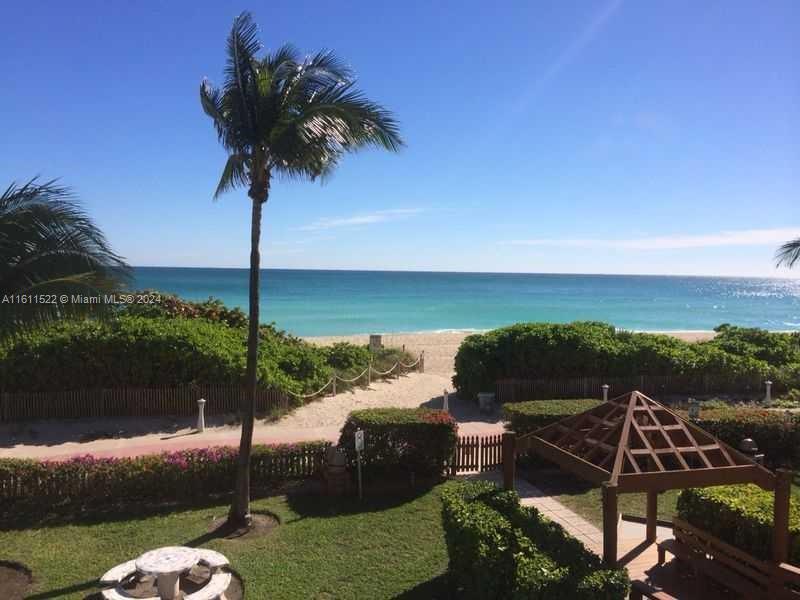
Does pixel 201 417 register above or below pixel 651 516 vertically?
below

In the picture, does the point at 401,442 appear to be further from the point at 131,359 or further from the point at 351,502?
the point at 131,359

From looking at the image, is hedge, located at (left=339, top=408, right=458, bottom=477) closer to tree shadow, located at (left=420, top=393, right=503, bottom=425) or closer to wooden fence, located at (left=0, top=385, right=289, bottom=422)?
tree shadow, located at (left=420, top=393, right=503, bottom=425)

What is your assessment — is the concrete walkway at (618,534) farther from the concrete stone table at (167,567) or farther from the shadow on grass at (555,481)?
the concrete stone table at (167,567)

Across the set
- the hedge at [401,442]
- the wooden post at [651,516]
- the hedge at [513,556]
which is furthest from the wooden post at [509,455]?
the hedge at [401,442]

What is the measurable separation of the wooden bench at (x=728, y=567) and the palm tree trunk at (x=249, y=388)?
6561mm

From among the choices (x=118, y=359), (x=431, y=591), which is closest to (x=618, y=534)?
(x=431, y=591)

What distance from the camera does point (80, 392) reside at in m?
16.0

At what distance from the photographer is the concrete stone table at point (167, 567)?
6.46 metres

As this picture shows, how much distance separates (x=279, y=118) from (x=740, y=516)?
849cm

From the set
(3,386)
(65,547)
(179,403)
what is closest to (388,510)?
(65,547)

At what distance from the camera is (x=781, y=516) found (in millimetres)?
6242

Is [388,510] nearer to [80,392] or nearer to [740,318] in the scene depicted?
[80,392]

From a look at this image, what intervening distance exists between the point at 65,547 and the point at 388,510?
5189mm

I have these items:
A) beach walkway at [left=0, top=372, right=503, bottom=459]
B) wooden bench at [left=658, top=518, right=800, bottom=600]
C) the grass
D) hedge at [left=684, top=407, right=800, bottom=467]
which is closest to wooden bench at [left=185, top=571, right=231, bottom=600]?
the grass
